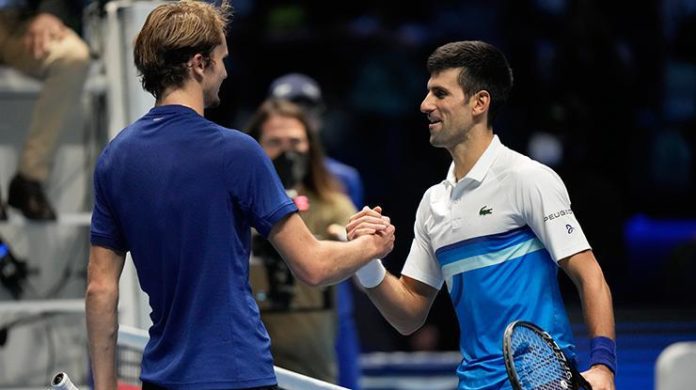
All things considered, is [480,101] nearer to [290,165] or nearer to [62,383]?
[62,383]

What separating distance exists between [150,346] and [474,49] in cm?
128

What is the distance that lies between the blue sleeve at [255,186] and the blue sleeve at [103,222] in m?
0.33

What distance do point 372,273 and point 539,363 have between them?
26.6 inches

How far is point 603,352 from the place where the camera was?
3930mm

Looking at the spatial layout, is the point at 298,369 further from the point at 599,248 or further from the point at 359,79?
the point at 359,79

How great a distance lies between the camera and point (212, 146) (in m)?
3.65

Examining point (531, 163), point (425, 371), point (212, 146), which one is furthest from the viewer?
point (425, 371)

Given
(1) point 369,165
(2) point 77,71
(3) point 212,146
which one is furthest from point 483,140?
(1) point 369,165

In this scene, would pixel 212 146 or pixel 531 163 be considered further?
pixel 531 163

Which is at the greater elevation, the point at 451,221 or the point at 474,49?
the point at 474,49

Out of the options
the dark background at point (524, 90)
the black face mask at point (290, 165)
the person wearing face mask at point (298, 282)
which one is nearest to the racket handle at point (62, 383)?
the person wearing face mask at point (298, 282)

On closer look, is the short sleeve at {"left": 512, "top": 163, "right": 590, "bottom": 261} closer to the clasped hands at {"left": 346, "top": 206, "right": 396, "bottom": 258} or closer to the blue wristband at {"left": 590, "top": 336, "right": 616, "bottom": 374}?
the blue wristband at {"left": 590, "top": 336, "right": 616, "bottom": 374}

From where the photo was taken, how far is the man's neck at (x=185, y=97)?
376 cm

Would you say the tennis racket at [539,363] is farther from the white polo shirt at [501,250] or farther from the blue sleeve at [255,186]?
the blue sleeve at [255,186]
